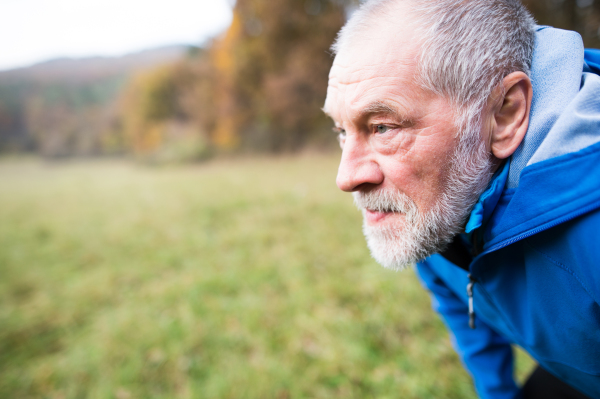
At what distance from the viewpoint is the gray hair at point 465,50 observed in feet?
3.43

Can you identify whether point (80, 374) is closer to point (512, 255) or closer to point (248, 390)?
point (248, 390)

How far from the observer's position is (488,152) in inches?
44.4

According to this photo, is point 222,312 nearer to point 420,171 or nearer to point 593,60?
point 420,171

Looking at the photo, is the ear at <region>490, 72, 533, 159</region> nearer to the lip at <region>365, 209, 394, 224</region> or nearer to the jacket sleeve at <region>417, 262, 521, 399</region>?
the lip at <region>365, 209, 394, 224</region>

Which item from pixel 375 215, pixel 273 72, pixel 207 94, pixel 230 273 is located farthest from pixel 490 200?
pixel 207 94

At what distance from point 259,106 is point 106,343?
41.0ft

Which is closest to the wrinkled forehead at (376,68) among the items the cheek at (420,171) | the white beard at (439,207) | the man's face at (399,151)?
the man's face at (399,151)

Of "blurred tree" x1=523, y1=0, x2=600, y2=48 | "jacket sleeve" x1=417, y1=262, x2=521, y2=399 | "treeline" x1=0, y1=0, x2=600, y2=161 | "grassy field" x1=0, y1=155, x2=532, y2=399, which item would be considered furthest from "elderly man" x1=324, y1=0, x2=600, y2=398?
"treeline" x1=0, y1=0, x2=600, y2=161

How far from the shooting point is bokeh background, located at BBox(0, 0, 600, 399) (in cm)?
262

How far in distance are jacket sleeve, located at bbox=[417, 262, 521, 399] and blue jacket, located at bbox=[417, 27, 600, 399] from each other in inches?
12.6

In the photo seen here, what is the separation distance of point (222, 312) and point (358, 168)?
9.30 ft

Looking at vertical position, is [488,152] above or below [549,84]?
below

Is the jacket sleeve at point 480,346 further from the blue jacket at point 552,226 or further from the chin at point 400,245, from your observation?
the chin at point 400,245

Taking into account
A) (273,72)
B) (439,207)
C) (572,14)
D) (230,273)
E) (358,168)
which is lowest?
(230,273)
